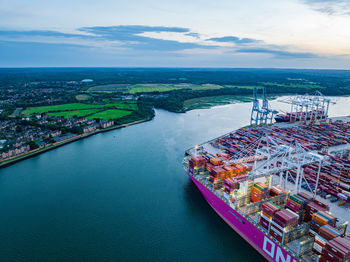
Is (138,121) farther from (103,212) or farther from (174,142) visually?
(103,212)

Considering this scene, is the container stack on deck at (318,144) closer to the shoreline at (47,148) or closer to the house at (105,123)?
the shoreline at (47,148)

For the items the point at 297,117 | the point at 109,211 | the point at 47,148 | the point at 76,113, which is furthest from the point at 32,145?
the point at 297,117

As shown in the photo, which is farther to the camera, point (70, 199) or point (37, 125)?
point (37, 125)

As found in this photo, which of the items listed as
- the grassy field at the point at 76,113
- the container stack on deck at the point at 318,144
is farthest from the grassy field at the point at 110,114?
the container stack on deck at the point at 318,144

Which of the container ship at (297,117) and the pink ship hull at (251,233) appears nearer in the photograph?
the pink ship hull at (251,233)

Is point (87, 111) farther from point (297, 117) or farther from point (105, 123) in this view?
point (297, 117)

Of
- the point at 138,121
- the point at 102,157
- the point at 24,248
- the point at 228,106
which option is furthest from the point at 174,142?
the point at 228,106
